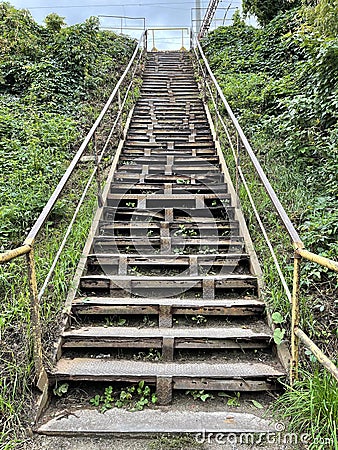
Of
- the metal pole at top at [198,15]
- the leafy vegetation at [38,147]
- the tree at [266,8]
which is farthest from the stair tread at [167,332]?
the metal pole at top at [198,15]

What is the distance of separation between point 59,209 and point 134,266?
3.43ft

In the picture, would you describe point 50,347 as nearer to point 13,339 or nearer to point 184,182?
point 13,339

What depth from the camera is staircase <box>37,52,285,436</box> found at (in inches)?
86.1

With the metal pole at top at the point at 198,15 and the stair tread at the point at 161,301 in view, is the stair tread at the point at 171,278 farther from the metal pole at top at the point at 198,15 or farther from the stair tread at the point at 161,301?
the metal pole at top at the point at 198,15

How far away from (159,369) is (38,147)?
3.48m

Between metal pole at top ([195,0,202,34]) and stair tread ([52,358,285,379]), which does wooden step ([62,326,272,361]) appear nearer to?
stair tread ([52,358,285,379])

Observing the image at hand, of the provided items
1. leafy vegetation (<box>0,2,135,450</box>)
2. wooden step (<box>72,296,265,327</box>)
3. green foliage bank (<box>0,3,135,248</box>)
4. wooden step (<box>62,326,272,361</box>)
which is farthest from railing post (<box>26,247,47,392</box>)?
green foliage bank (<box>0,3,135,248</box>)

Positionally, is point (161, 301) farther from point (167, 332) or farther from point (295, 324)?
point (295, 324)

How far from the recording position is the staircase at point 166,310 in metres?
2.19

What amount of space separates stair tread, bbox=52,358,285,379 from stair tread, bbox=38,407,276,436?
191 millimetres

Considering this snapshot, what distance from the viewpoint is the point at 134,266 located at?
10.6 feet

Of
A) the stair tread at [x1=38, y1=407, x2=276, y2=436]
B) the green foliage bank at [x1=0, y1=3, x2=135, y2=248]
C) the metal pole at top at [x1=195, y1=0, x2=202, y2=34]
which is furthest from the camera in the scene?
the metal pole at top at [x1=195, y1=0, x2=202, y2=34]

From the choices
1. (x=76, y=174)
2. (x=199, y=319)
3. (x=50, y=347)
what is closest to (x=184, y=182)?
(x=76, y=174)

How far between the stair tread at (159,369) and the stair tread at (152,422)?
0.19 m
